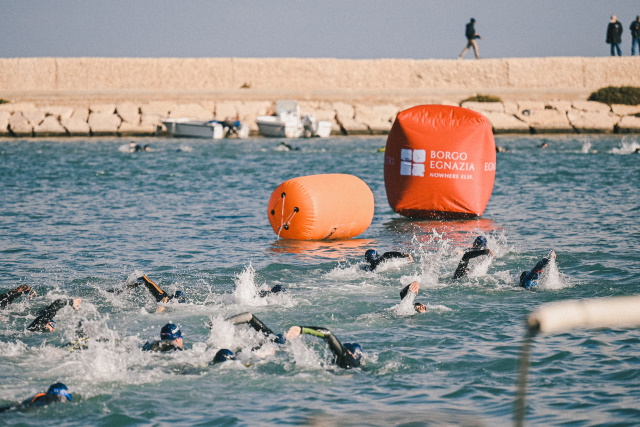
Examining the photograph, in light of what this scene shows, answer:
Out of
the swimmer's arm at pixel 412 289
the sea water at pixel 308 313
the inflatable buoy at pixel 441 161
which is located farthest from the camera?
the inflatable buoy at pixel 441 161

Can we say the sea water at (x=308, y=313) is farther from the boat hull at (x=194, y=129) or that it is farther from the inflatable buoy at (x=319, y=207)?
the boat hull at (x=194, y=129)

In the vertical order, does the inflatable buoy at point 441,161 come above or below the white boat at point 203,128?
below

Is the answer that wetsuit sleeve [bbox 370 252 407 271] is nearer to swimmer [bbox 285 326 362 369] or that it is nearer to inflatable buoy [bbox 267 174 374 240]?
inflatable buoy [bbox 267 174 374 240]

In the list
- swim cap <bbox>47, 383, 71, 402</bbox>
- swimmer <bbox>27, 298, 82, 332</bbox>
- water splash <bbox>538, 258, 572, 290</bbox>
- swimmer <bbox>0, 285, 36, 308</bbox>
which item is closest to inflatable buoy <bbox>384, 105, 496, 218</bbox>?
water splash <bbox>538, 258, 572, 290</bbox>

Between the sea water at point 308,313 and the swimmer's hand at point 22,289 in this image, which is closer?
the sea water at point 308,313

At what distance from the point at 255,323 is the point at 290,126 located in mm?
37913

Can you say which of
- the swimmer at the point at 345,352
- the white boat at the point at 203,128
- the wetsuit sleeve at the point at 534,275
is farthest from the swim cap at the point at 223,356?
the white boat at the point at 203,128

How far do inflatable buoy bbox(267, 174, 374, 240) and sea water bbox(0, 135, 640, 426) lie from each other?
319mm

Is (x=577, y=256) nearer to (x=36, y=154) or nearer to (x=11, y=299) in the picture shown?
(x=11, y=299)

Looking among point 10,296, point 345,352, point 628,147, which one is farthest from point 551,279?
point 628,147

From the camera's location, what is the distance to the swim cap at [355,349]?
25.9ft

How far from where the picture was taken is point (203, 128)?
44.4 meters

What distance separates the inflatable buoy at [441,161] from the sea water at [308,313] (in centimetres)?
46

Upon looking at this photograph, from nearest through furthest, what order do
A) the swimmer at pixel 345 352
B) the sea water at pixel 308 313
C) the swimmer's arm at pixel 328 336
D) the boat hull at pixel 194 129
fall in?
the sea water at pixel 308 313 → the swimmer's arm at pixel 328 336 → the swimmer at pixel 345 352 → the boat hull at pixel 194 129
